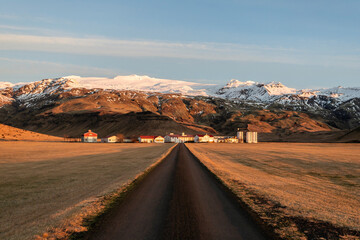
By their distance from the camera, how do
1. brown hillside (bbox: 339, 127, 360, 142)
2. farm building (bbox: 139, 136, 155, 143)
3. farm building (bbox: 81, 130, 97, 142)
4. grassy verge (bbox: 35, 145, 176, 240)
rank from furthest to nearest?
farm building (bbox: 139, 136, 155, 143) → farm building (bbox: 81, 130, 97, 142) → brown hillside (bbox: 339, 127, 360, 142) → grassy verge (bbox: 35, 145, 176, 240)

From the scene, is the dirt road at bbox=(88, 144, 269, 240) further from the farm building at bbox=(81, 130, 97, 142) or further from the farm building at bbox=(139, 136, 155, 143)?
the farm building at bbox=(139, 136, 155, 143)

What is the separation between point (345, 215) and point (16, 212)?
15398 mm

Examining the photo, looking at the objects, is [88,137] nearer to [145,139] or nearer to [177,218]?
[145,139]

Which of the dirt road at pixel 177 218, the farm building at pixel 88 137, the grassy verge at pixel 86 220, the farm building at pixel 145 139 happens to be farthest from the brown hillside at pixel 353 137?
the farm building at pixel 88 137

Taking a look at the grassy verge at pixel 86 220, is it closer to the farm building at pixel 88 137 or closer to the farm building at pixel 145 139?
the farm building at pixel 88 137

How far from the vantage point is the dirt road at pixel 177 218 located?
939cm

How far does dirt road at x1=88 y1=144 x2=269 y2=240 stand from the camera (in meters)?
9.39

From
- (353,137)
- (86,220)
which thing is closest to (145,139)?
(353,137)

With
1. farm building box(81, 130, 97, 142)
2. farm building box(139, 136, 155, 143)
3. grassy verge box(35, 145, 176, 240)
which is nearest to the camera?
grassy verge box(35, 145, 176, 240)

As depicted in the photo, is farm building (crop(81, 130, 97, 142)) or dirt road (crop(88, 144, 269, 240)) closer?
dirt road (crop(88, 144, 269, 240))

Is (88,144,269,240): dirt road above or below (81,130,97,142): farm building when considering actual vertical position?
below

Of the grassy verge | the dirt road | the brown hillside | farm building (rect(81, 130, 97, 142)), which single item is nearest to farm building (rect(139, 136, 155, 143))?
farm building (rect(81, 130, 97, 142))

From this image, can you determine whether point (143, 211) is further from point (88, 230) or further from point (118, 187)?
point (118, 187)

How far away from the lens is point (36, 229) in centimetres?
979
